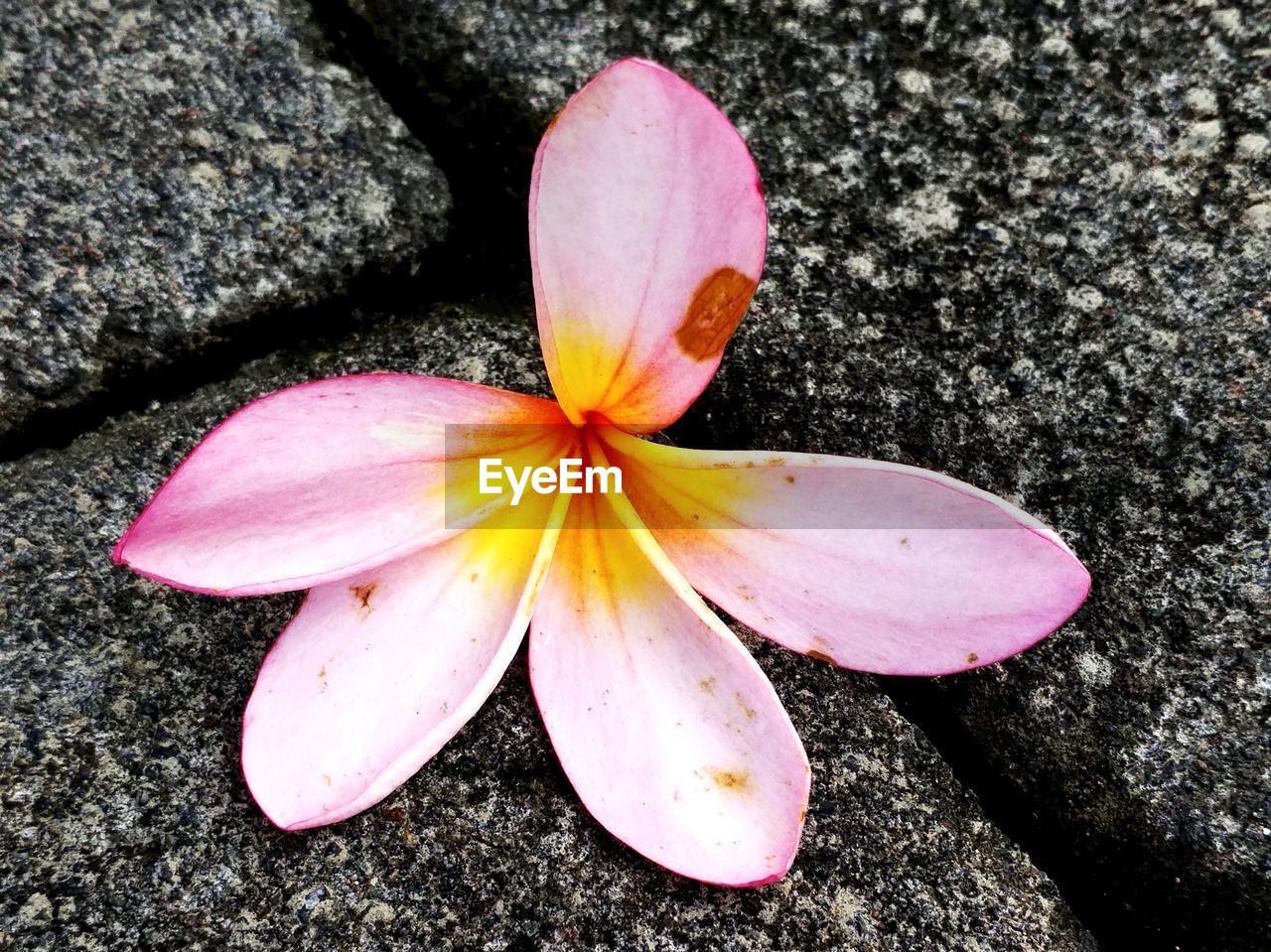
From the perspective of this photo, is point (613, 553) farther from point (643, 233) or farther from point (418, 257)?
point (418, 257)

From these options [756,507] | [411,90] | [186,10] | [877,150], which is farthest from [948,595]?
[186,10]

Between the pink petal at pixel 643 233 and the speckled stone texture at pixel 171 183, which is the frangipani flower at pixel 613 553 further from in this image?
the speckled stone texture at pixel 171 183

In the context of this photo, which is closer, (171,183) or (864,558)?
(864,558)

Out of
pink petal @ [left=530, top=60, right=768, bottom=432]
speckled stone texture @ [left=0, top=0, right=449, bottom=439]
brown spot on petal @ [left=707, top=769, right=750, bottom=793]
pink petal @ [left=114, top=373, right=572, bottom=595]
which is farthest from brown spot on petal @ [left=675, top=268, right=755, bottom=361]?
speckled stone texture @ [left=0, top=0, right=449, bottom=439]

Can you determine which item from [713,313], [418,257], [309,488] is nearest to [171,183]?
[418,257]

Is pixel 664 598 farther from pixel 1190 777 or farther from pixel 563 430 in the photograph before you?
pixel 1190 777

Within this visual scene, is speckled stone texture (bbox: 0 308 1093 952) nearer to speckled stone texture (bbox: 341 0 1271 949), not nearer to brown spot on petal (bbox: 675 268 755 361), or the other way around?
speckled stone texture (bbox: 341 0 1271 949)

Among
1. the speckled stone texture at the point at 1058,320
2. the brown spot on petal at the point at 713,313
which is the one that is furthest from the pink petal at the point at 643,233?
the speckled stone texture at the point at 1058,320
